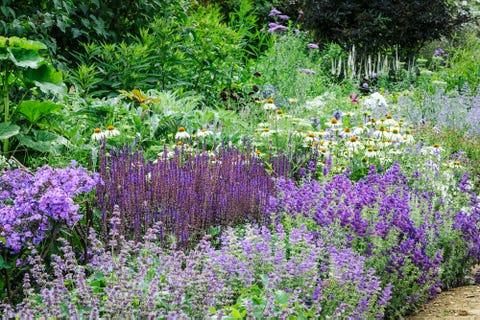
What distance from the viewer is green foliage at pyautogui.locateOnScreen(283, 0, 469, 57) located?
1169 centimetres

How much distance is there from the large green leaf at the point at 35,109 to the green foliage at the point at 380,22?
26.2 feet

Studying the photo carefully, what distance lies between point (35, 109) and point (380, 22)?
841cm

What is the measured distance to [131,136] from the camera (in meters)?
5.57

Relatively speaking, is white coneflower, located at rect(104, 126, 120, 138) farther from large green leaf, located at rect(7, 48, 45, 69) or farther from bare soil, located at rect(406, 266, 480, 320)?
bare soil, located at rect(406, 266, 480, 320)

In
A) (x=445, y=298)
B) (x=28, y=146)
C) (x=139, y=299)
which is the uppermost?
(x=28, y=146)

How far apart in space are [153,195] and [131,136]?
1.49m

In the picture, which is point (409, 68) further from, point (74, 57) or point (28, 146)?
point (28, 146)

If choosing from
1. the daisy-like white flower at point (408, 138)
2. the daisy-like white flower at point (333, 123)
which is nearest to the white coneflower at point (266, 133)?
the daisy-like white flower at point (333, 123)

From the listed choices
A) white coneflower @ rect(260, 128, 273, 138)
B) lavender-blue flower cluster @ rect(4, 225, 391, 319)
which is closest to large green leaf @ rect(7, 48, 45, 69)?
lavender-blue flower cluster @ rect(4, 225, 391, 319)

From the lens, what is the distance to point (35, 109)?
187 inches

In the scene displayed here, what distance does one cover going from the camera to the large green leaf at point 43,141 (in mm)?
4750

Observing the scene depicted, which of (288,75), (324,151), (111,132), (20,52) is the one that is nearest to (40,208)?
(20,52)

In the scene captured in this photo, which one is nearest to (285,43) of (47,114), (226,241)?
(47,114)

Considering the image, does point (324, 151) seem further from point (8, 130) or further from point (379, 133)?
point (8, 130)
